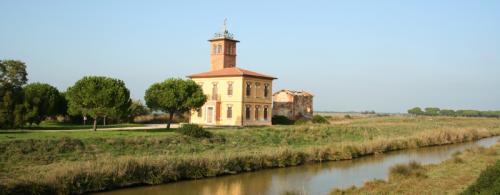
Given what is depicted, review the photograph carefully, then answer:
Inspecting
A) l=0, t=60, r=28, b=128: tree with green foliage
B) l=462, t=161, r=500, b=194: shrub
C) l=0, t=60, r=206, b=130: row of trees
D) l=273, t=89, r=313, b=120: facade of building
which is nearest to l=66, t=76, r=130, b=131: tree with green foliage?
l=0, t=60, r=206, b=130: row of trees

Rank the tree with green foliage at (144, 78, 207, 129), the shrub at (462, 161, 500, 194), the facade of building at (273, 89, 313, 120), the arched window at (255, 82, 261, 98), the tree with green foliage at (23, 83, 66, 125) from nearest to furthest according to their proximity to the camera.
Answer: the shrub at (462, 161, 500, 194)
the tree with green foliage at (144, 78, 207, 129)
the tree with green foliage at (23, 83, 66, 125)
the arched window at (255, 82, 261, 98)
the facade of building at (273, 89, 313, 120)

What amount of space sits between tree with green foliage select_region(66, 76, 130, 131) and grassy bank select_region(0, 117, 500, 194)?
405 cm

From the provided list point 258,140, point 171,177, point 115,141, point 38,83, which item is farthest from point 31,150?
point 38,83

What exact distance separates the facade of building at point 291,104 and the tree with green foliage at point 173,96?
59.9 feet

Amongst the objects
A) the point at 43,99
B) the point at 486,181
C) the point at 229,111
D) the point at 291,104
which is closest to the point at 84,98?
the point at 43,99

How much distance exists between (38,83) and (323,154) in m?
24.0

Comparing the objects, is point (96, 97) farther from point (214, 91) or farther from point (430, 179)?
point (430, 179)

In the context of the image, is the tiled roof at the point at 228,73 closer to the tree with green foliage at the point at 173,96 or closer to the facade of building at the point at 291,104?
the facade of building at the point at 291,104

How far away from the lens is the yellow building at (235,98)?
146ft

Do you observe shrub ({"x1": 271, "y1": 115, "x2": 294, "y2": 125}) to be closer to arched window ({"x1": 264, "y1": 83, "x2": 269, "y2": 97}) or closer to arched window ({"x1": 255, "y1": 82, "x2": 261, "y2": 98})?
arched window ({"x1": 264, "y1": 83, "x2": 269, "y2": 97})

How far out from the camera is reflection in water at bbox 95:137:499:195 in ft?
65.1

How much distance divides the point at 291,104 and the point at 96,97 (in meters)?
26.8

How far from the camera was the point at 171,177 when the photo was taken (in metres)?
21.4

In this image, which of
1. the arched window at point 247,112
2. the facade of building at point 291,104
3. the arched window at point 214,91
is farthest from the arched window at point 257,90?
the facade of building at point 291,104
